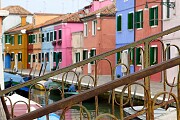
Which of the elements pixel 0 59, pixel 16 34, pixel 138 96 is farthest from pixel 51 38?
pixel 0 59

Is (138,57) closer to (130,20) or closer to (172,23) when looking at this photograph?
(130,20)

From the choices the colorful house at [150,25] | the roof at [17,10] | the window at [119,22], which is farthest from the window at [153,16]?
the roof at [17,10]

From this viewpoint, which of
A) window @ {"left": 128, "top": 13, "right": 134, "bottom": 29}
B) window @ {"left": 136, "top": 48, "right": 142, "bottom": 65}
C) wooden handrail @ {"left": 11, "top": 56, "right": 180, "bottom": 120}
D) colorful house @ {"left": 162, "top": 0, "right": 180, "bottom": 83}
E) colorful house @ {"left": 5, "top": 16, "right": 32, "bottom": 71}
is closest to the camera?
wooden handrail @ {"left": 11, "top": 56, "right": 180, "bottom": 120}

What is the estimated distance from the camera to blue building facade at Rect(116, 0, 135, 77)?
1125 inches

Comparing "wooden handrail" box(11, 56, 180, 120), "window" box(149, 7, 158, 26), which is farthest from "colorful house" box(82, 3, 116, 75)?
"wooden handrail" box(11, 56, 180, 120)

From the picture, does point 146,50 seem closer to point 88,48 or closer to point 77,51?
point 88,48

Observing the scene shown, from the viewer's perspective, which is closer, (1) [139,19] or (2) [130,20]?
(1) [139,19]

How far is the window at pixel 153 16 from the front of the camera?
24802mm

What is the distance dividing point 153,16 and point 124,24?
15.2ft

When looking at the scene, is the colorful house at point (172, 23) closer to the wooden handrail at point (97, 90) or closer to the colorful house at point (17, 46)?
the wooden handrail at point (97, 90)

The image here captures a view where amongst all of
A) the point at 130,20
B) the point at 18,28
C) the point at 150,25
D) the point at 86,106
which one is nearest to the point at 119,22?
the point at 130,20

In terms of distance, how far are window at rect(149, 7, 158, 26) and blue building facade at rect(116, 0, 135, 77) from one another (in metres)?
2.84

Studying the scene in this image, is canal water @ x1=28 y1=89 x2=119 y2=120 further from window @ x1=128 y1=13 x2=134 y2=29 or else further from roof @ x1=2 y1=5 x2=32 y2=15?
roof @ x1=2 y1=5 x2=32 y2=15

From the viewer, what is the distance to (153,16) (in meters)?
25.3
